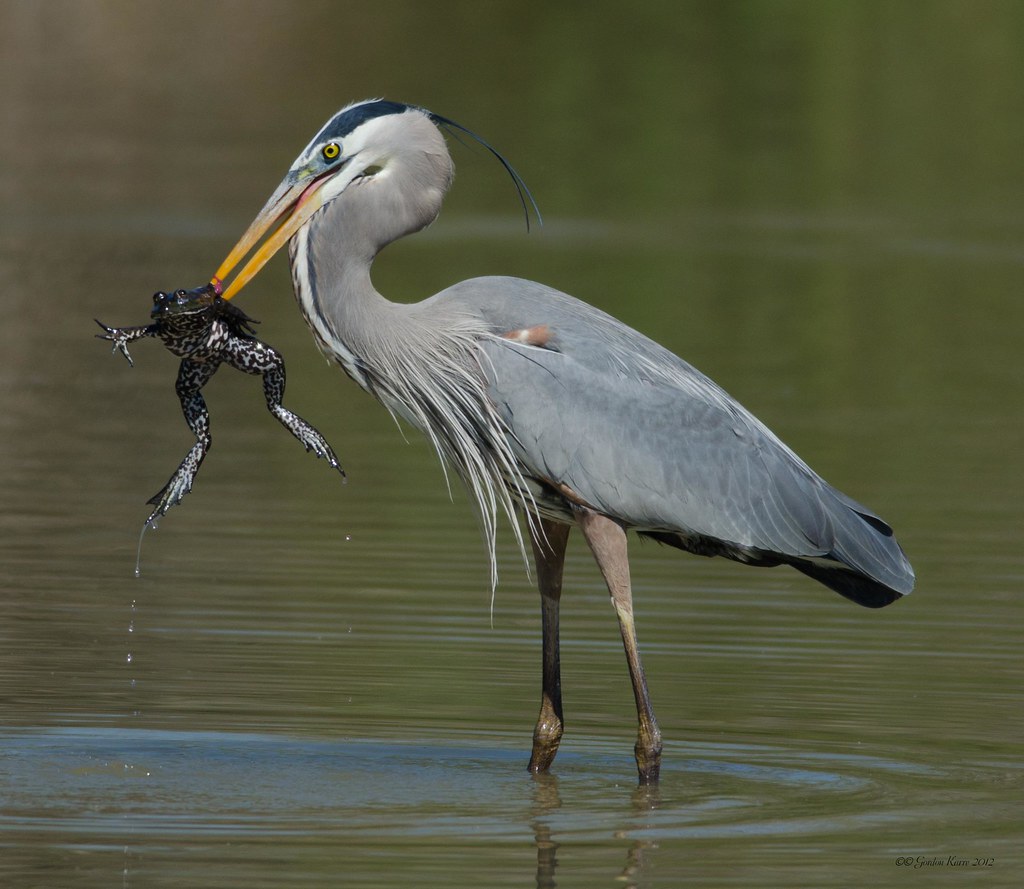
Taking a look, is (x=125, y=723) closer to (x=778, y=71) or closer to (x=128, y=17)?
(x=778, y=71)

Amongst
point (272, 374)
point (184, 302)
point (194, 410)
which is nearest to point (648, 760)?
point (272, 374)

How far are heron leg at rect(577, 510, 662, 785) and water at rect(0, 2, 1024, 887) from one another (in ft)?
0.49

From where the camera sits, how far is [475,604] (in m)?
11.0

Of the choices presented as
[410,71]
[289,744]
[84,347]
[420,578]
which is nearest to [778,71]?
[410,71]

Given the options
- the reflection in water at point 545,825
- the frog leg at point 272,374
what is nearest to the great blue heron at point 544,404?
the reflection in water at point 545,825

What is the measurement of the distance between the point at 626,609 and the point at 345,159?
74.4 inches

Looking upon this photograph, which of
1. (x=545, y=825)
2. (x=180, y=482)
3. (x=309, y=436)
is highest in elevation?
Result: (x=309, y=436)

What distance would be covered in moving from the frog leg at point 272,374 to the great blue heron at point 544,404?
42 cm

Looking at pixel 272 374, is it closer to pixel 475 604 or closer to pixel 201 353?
pixel 201 353

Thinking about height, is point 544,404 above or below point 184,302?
below

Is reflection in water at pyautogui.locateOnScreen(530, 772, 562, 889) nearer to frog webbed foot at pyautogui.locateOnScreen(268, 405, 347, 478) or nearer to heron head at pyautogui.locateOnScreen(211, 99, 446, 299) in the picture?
frog webbed foot at pyautogui.locateOnScreen(268, 405, 347, 478)

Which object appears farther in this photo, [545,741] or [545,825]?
[545,741]

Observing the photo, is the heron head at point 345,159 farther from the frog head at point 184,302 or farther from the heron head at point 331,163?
the frog head at point 184,302

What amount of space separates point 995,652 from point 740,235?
745 inches
